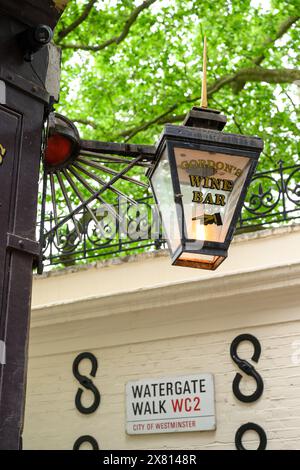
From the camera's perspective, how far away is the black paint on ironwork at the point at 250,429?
7395mm

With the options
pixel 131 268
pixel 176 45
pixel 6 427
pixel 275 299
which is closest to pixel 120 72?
pixel 176 45

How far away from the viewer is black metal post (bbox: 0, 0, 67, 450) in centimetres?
347

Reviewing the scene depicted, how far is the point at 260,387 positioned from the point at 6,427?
4.62 m

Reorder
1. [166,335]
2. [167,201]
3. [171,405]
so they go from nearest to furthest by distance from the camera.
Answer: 1. [167,201]
2. [171,405]
3. [166,335]

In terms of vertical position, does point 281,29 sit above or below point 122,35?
above

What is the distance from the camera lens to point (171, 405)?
7.92m

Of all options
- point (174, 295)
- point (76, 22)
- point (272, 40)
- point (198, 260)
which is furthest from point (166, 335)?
point (272, 40)

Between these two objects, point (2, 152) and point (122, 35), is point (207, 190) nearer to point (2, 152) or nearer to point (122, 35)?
point (2, 152)

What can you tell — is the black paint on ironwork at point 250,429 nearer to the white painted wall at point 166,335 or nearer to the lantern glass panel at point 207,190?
the white painted wall at point 166,335

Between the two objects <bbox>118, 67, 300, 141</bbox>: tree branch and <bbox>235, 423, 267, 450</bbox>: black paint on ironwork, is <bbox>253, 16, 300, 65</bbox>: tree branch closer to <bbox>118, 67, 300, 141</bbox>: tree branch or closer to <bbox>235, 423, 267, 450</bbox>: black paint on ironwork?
<bbox>118, 67, 300, 141</bbox>: tree branch

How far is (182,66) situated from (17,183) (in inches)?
520

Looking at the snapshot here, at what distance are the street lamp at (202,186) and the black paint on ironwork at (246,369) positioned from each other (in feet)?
12.4

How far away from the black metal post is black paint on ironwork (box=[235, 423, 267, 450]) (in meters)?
4.44

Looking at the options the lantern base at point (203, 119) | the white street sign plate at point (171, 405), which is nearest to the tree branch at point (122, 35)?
the white street sign plate at point (171, 405)
